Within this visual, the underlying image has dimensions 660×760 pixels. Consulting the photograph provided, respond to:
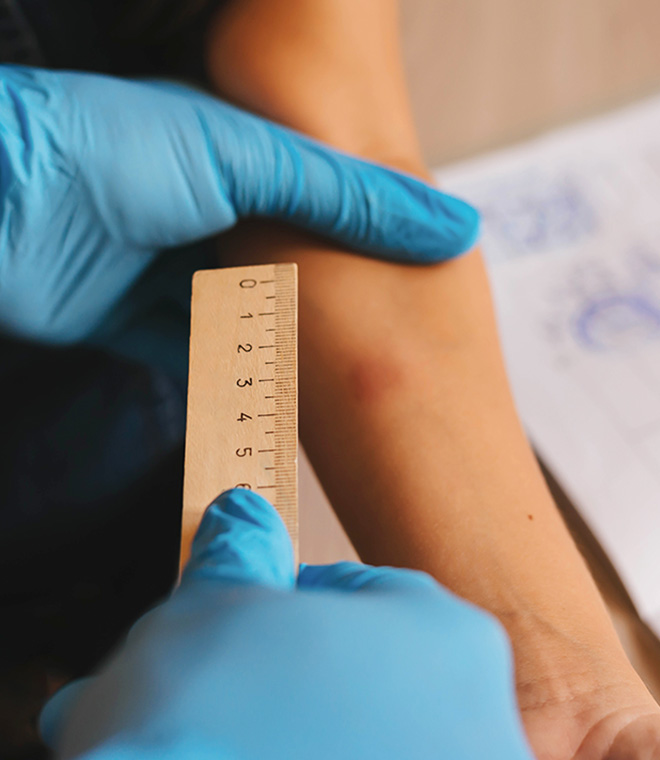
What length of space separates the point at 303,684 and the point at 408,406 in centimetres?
38

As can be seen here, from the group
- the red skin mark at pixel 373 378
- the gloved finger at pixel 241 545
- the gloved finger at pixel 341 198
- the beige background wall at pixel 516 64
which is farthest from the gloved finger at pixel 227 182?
the beige background wall at pixel 516 64

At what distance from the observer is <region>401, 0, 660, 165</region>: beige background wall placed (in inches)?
53.4

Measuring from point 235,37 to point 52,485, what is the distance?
749 mm

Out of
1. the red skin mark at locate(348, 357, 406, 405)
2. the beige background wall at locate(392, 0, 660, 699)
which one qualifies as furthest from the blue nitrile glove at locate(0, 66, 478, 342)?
the beige background wall at locate(392, 0, 660, 699)

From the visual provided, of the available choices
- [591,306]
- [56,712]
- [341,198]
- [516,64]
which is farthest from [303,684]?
[516,64]

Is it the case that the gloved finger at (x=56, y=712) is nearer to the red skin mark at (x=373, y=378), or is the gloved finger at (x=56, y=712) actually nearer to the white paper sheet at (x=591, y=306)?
the red skin mark at (x=373, y=378)

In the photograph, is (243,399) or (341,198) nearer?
(243,399)

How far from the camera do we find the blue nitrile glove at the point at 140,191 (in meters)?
0.65

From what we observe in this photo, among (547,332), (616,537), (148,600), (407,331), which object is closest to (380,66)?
(407,331)

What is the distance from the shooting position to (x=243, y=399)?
472 mm

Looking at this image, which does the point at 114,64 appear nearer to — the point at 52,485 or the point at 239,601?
Result: the point at 52,485

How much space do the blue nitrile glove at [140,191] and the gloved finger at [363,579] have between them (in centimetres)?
40

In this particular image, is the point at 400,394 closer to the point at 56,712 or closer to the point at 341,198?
the point at 341,198

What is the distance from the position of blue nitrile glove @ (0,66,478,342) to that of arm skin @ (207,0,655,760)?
5 cm
